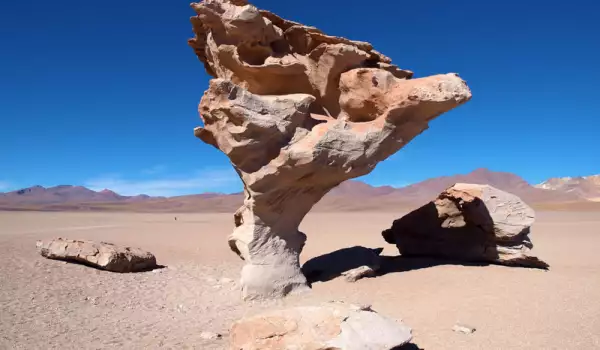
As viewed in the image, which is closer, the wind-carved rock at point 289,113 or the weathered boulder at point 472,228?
the wind-carved rock at point 289,113

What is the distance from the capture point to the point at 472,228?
11.3 m

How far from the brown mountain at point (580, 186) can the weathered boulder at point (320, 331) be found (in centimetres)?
11282

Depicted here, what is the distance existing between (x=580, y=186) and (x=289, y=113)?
119154mm

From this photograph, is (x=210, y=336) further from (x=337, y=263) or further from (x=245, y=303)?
(x=337, y=263)

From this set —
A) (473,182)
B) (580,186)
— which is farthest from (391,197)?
(580,186)

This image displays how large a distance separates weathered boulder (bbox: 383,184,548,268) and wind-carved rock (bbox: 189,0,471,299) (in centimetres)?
281

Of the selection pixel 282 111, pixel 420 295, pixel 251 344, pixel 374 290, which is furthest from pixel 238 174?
pixel 251 344

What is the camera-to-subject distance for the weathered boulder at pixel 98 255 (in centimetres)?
1099

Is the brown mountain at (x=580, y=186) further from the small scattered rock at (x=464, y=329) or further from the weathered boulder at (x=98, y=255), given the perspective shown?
the small scattered rock at (x=464, y=329)

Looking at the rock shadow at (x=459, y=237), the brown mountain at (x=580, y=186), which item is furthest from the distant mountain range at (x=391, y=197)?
the rock shadow at (x=459, y=237)

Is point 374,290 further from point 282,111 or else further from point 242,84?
point 242,84

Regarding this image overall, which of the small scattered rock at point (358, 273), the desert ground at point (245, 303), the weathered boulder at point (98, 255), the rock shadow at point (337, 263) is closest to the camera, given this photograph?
the desert ground at point (245, 303)

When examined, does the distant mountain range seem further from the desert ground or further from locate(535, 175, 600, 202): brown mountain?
the desert ground

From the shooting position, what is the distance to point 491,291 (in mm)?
8430
